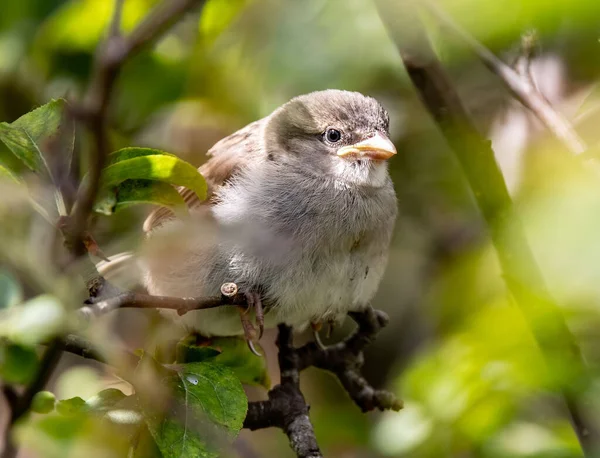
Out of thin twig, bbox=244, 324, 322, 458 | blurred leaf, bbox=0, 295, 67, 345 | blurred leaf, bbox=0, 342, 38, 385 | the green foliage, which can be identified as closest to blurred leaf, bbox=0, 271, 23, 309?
blurred leaf, bbox=0, 342, 38, 385

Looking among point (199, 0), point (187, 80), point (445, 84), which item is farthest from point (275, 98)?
point (199, 0)

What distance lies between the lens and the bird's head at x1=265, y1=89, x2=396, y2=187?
9.59 ft

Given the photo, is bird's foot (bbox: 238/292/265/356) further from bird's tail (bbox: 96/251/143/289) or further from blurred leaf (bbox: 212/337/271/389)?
bird's tail (bbox: 96/251/143/289)

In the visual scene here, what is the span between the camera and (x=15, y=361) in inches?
65.7

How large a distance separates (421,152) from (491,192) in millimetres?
1764

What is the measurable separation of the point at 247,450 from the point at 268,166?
0.99 m

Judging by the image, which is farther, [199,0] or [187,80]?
[187,80]

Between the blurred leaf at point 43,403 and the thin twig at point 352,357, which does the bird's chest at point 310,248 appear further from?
the blurred leaf at point 43,403

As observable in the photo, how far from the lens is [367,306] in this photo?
2.81 m

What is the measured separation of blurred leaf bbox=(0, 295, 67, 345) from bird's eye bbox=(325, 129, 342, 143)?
171 centimetres

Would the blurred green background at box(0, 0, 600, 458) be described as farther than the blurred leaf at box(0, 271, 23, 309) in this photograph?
No

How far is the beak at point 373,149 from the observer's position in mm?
2865

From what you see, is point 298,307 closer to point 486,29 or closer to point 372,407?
point 372,407

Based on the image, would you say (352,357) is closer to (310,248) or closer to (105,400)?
(310,248)
